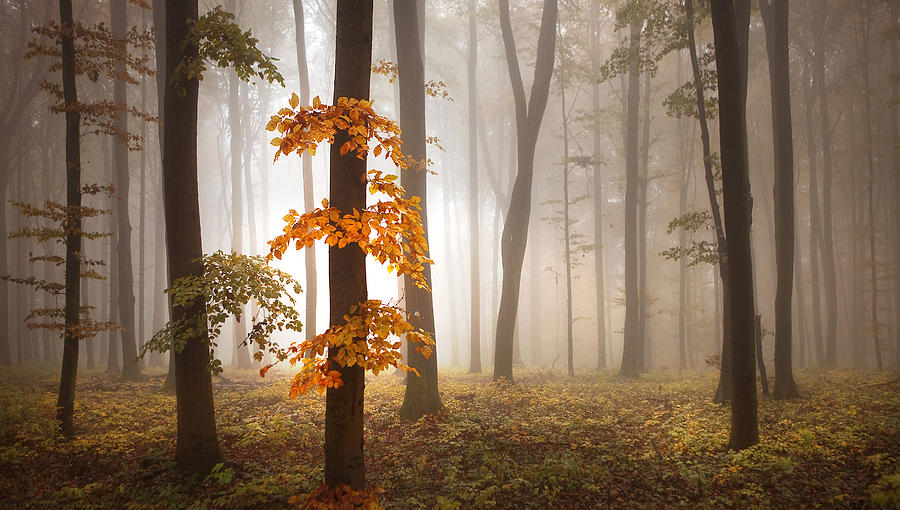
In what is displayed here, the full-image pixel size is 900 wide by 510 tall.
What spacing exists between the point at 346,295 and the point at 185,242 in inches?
125

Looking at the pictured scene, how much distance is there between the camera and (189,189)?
18.3 feet

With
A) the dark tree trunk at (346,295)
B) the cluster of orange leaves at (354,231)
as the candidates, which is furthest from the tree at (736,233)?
the dark tree trunk at (346,295)

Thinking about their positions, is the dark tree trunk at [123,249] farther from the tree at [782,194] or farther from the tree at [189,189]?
the tree at [782,194]

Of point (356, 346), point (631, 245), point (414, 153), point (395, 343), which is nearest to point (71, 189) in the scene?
point (414, 153)

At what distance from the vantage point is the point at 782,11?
9.56 m

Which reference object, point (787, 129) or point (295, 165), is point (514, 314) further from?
point (295, 165)

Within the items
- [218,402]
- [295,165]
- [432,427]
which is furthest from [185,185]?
[295,165]

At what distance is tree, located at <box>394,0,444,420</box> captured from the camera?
8305 mm

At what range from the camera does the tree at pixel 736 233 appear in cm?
616

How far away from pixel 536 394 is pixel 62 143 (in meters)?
27.2

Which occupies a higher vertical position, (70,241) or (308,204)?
(308,204)

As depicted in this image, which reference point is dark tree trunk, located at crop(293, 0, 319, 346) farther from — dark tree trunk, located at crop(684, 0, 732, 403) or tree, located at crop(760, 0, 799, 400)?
tree, located at crop(760, 0, 799, 400)

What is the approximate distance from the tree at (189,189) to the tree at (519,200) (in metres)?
8.14

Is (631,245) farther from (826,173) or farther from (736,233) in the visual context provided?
(826,173)
